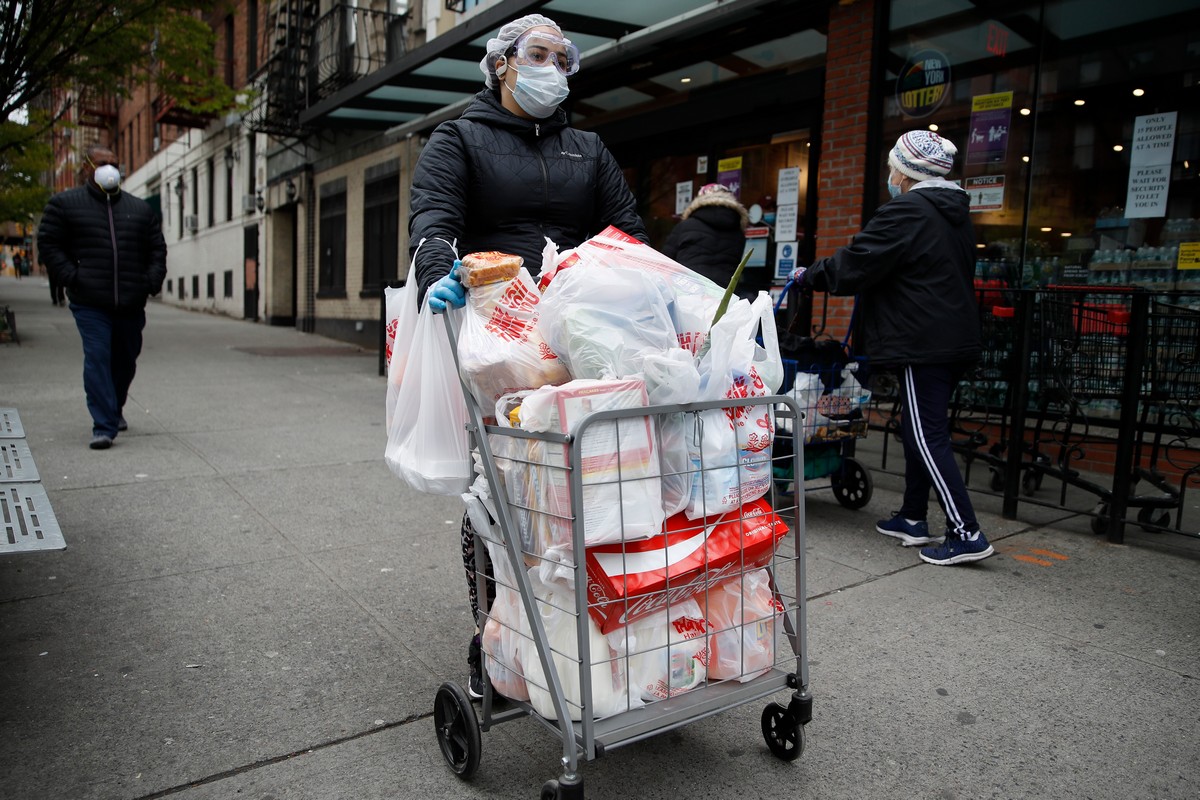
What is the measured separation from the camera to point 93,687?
267 centimetres

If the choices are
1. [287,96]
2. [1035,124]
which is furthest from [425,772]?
[287,96]

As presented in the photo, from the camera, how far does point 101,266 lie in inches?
233

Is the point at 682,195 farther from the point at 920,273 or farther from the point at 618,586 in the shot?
the point at 618,586

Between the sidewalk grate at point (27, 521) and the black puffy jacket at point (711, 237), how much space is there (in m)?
4.00

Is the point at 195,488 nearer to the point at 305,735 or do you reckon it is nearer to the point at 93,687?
the point at 93,687

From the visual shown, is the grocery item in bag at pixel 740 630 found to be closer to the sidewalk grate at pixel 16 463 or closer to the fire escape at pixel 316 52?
the sidewalk grate at pixel 16 463

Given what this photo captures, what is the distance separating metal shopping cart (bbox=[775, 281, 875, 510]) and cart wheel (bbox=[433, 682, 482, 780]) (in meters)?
2.54

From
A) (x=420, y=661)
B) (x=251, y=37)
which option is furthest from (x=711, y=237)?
(x=251, y=37)

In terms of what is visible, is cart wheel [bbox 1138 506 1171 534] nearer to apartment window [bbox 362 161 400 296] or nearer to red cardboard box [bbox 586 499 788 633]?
red cardboard box [bbox 586 499 788 633]

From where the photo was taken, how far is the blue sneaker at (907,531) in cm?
426

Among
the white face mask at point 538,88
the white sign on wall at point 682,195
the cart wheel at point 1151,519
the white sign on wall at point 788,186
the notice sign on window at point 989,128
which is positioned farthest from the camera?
the white sign on wall at point 682,195

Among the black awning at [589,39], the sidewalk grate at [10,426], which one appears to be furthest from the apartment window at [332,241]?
the sidewalk grate at [10,426]

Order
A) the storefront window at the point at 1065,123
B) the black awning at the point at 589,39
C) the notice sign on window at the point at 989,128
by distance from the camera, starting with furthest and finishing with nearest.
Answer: the black awning at the point at 589,39 → the notice sign on window at the point at 989,128 → the storefront window at the point at 1065,123

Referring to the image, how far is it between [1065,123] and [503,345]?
5449mm
